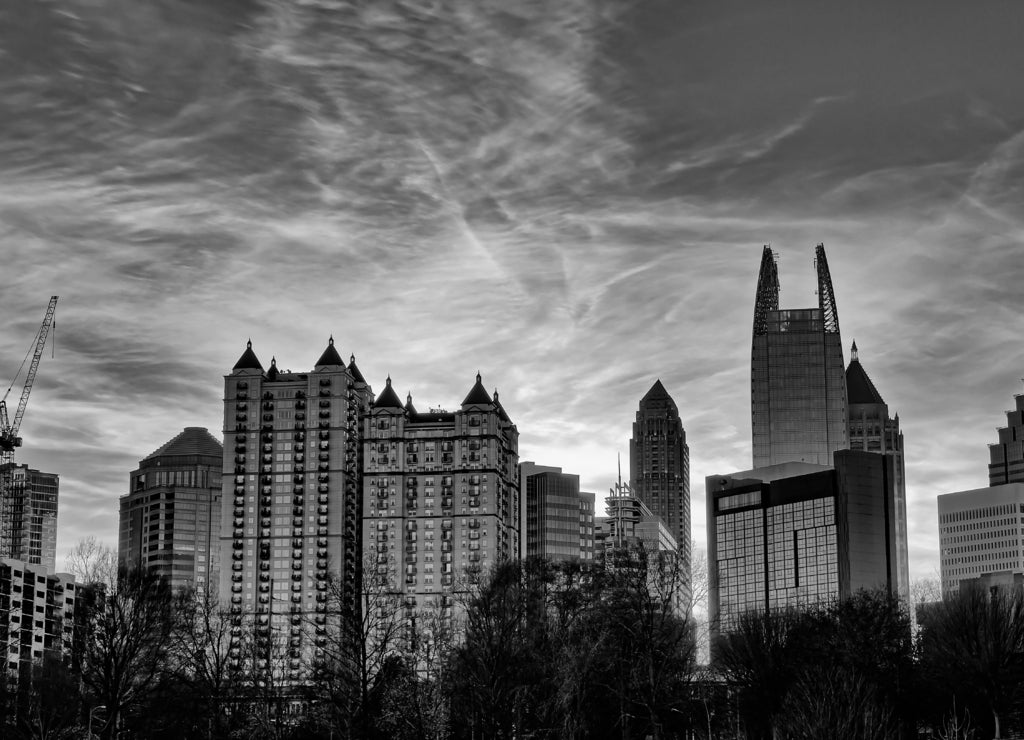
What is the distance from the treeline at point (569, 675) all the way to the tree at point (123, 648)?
0.25 m

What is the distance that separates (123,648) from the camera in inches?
3952

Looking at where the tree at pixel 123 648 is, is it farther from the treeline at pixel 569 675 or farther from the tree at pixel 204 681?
the tree at pixel 204 681

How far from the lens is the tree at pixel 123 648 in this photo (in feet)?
321

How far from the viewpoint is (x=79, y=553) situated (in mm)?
121812

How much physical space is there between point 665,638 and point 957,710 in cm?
2451

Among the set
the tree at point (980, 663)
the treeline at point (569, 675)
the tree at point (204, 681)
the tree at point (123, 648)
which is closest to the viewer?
the treeline at point (569, 675)

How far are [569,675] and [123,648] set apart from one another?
30.0 metres

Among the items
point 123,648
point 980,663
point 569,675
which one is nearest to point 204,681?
point 123,648

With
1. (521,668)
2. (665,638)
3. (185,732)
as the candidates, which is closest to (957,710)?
(665,638)

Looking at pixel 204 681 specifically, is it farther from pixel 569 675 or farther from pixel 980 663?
pixel 980 663

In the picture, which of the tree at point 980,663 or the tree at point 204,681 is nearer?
the tree at point 204,681

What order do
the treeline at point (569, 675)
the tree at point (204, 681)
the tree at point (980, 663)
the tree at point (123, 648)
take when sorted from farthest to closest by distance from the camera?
the tree at point (980, 663), the tree at point (204, 681), the tree at point (123, 648), the treeline at point (569, 675)

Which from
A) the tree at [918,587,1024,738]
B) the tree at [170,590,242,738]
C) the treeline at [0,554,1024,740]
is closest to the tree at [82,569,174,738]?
the treeline at [0,554,1024,740]

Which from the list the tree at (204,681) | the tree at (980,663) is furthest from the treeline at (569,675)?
the tree at (204,681)
